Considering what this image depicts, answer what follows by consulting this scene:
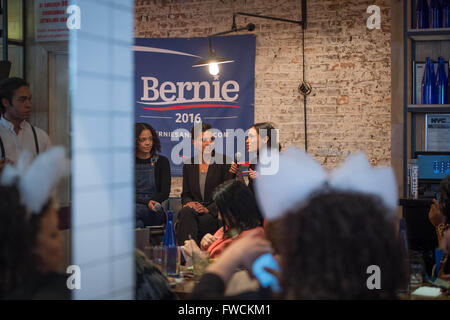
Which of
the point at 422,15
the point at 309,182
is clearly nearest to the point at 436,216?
the point at 422,15

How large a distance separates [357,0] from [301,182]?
4751 mm

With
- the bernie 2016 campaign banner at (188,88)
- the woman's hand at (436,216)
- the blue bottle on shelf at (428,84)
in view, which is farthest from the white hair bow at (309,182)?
the bernie 2016 campaign banner at (188,88)

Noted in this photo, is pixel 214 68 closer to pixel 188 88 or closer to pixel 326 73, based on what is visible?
pixel 188 88

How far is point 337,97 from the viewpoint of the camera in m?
5.71

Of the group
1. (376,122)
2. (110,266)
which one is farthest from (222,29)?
(110,266)

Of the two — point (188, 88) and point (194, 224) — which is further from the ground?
point (188, 88)

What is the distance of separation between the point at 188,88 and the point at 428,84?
2.63 meters

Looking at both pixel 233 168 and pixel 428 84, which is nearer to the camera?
pixel 428 84

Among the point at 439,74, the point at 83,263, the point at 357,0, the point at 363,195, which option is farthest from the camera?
the point at 357,0

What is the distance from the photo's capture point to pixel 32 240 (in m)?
1.25

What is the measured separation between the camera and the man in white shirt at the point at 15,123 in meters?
3.78

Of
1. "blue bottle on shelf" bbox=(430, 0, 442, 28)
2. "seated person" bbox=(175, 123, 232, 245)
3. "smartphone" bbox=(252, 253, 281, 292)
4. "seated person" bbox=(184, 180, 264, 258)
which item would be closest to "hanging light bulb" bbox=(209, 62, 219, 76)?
"seated person" bbox=(175, 123, 232, 245)

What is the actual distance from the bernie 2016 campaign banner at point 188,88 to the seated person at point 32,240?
4.74 m

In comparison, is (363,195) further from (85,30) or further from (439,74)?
(439,74)
